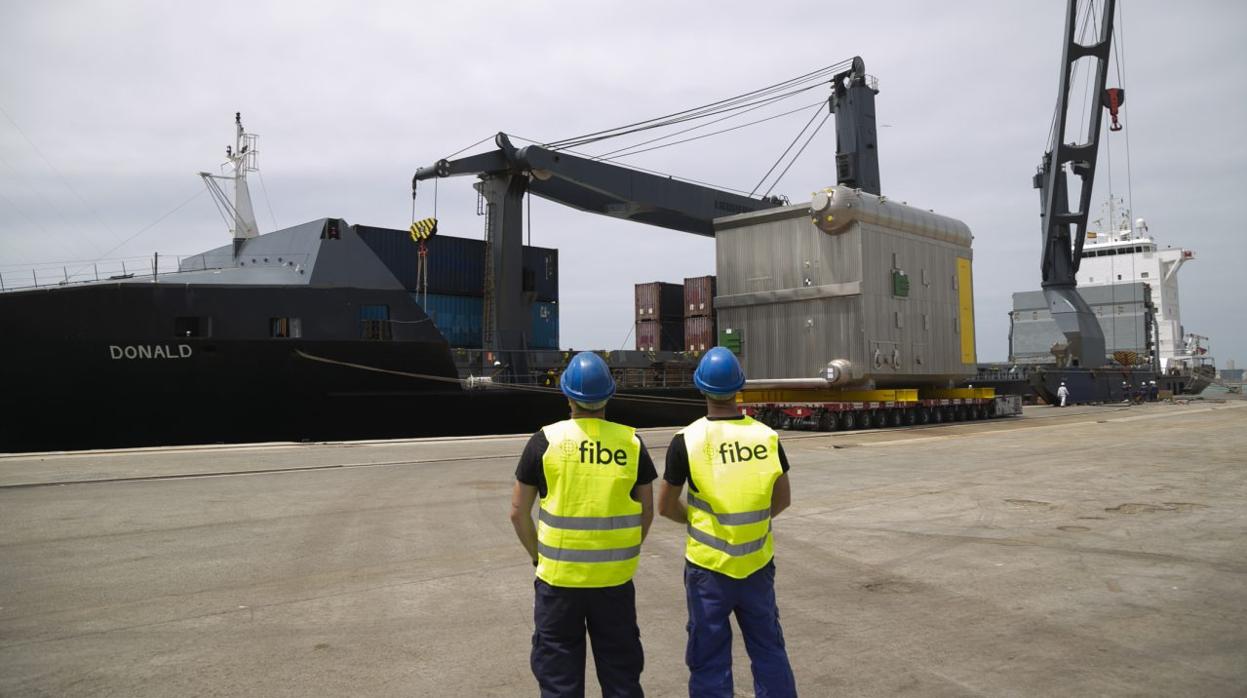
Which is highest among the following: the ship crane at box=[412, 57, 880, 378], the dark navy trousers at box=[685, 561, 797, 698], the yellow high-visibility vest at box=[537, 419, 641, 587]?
the ship crane at box=[412, 57, 880, 378]

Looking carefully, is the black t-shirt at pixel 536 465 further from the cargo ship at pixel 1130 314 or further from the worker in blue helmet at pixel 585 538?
the cargo ship at pixel 1130 314

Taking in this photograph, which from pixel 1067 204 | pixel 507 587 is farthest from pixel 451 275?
pixel 1067 204

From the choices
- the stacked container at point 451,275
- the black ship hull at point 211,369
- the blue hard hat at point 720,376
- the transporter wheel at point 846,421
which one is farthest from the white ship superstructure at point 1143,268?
the blue hard hat at point 720,376

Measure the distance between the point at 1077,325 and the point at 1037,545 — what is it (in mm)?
38715

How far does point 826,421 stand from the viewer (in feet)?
69.5

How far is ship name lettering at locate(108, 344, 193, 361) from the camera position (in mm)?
15477

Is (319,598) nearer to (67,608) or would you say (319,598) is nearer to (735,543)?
(67,608)

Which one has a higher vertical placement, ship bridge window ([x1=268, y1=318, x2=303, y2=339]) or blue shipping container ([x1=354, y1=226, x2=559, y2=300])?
blue shipping container ([x1=354, y1=226, x2=559, y2=300])

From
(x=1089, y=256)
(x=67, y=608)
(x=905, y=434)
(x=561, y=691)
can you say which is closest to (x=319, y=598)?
(x=67, y=608)

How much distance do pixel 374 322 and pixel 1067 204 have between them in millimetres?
35898

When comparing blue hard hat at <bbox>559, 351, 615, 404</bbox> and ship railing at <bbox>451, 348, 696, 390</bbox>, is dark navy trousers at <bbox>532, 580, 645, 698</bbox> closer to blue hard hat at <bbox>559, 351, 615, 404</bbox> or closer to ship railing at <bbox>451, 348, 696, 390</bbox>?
blue hard hat at <bbox>559, 351, 615, 404</bbox>

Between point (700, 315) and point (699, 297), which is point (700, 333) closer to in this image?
point (700, 315)

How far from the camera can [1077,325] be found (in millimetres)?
40438

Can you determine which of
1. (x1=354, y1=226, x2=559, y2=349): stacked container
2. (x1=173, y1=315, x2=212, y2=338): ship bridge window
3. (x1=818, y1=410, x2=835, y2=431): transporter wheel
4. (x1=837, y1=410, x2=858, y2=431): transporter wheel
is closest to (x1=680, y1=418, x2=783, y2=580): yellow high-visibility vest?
(x1=173, y1=315, x2=212, y2=338): ship bridge window
